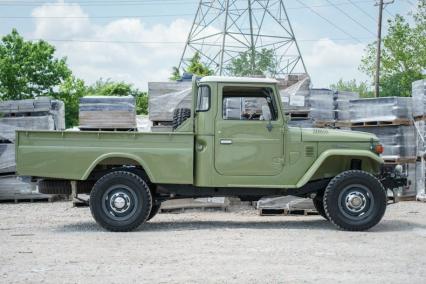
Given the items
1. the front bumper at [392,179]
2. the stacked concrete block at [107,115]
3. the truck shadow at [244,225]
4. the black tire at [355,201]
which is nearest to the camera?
the black tire at [355,201]

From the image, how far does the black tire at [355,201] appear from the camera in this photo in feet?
32.7

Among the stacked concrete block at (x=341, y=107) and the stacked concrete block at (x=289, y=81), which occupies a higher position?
the stacked concrete block at (x=289, y=81)

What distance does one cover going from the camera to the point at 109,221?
32.3 feet

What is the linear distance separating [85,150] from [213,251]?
3.08m

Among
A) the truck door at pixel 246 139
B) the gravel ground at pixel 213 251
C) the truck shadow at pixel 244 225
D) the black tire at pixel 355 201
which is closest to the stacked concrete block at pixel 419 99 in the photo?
the gravel ground at pixel 213 251

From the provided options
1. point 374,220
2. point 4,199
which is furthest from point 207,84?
point 4,199

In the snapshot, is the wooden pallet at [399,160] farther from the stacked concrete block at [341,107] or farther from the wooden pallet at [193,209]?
the wooden pallet at [193,209]

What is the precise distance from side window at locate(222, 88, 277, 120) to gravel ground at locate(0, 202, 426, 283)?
1.77m

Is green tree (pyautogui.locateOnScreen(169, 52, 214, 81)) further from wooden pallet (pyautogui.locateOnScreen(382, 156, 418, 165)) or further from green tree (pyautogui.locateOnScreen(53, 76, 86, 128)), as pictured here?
wooden pallet (pyautogui.locateOnScreen(382, 156, 418, 165))

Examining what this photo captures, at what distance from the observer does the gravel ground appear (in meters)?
6.33

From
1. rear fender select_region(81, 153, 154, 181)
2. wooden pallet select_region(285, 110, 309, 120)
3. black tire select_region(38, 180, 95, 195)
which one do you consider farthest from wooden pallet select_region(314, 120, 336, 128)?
black tire select_region(38, 180, 95, 195)

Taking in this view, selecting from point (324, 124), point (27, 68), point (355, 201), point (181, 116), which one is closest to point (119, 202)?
point (181, 116)

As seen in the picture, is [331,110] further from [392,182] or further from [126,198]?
[126,198]

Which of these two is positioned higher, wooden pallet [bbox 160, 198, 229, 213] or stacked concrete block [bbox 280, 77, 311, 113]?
stacked concrete block [bbox 280, 77, 311, 113]
